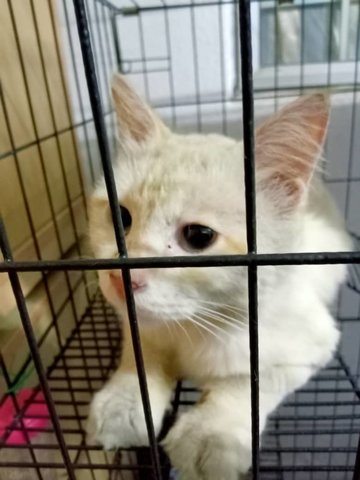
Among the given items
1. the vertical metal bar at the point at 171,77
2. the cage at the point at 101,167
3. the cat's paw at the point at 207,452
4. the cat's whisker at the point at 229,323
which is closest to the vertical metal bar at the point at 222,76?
the cage at the point at 101,167

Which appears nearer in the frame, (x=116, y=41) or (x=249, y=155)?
(x=249, y=155)

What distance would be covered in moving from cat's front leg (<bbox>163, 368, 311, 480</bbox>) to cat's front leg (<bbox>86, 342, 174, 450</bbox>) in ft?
0.16

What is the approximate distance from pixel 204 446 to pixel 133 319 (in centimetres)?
28

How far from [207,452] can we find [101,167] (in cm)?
49

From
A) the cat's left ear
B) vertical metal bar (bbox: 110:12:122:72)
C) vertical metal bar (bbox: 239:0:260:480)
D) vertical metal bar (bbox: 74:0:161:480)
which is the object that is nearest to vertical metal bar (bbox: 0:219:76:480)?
vertical metal bar (bbox: 74:0:161:480)

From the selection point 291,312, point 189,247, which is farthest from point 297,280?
point 189,247

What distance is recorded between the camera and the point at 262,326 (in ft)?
2.46

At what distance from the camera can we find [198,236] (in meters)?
0.65

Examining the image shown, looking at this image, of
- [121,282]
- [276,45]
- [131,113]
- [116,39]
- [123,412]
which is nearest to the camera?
[121,282]

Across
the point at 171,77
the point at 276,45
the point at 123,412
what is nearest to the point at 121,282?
the point at 123,412

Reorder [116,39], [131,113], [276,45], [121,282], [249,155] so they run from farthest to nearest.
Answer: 1. [276,45]
2. [116,39]
3. [131,113]
4. [121,282]
5. [249,155]

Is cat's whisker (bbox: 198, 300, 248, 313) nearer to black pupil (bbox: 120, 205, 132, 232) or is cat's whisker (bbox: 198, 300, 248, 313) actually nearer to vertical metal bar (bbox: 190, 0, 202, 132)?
black pupil (bbox: 120, 205, 132, 232)

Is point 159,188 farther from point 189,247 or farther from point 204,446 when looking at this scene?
point 204,446

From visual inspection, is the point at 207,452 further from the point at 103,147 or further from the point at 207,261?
the point at 103,147
